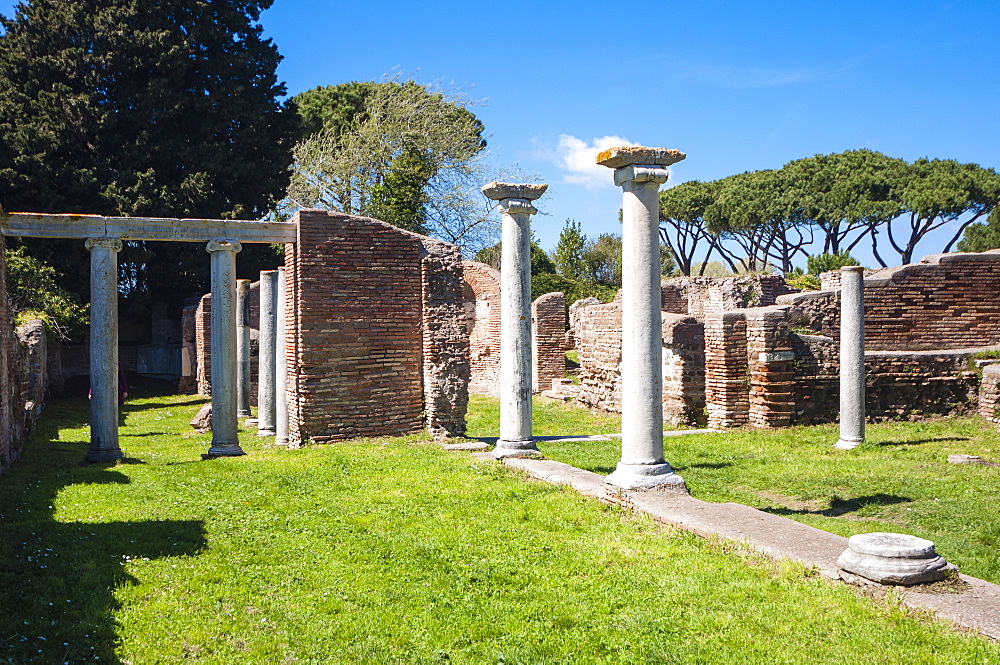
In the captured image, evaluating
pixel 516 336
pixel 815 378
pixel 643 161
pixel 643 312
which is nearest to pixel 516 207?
pixel 516 336

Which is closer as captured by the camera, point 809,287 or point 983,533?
point 983,533

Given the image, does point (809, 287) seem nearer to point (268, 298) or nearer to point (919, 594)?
point (268, 298)

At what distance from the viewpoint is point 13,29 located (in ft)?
80.5

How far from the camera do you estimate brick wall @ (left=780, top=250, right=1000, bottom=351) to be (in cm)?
1577

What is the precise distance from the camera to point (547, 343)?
21484 millimetres

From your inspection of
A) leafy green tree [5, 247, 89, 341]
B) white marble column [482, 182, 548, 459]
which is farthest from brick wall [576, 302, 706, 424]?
leafy green tree [5, 247, 89, 341]

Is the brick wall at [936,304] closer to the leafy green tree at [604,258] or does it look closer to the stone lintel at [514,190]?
the stone lintel at [514,190]

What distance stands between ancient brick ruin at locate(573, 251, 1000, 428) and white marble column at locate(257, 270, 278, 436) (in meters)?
7.06

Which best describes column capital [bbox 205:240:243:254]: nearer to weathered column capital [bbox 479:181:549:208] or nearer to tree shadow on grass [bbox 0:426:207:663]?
tree shadow on grass [bbox 0:426:207:663]

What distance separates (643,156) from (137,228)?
7556 mm

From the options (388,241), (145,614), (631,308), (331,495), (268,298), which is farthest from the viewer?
(268,298)

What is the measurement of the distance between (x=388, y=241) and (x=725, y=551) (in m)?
8.24

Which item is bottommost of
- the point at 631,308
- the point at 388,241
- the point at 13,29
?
the point at 631,308

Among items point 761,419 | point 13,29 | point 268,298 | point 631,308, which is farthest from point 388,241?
point 13,29
